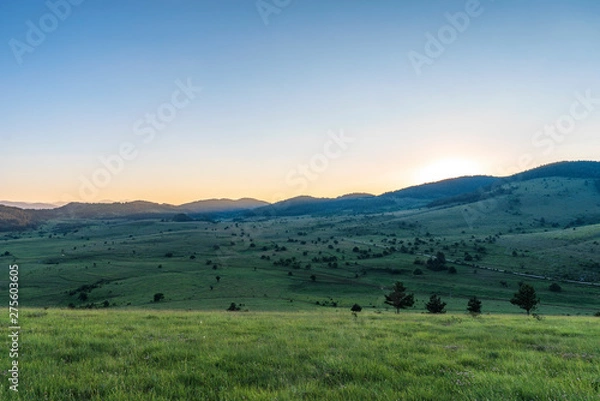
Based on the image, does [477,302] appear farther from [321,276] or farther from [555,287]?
[321,276]

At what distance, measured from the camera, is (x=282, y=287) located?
114m

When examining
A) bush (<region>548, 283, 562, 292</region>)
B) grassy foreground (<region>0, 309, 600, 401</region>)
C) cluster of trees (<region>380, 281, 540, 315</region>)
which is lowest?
bush (<region>548, 283, 562, 292</region>)

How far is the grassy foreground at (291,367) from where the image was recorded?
6.47 m

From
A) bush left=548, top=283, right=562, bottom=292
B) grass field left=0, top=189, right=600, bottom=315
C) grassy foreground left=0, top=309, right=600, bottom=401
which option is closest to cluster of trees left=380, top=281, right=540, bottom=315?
grass field left=0, top=189, right=600, bottom=315

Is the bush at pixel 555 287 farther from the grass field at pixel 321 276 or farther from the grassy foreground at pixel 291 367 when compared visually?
the grassy foreground at pixel 291 367

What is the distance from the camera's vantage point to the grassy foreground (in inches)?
255

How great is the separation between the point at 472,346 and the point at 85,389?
36.6 ft

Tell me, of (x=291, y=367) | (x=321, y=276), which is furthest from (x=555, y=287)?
(x=291, y=367)

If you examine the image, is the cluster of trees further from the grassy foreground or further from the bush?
the bush

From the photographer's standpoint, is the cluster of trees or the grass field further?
the grass field

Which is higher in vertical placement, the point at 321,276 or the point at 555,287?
the point at 321,276

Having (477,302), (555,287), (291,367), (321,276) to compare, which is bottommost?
(555,287)

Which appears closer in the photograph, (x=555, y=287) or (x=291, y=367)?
(x=291, y=367)

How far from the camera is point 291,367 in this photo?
8344mm
